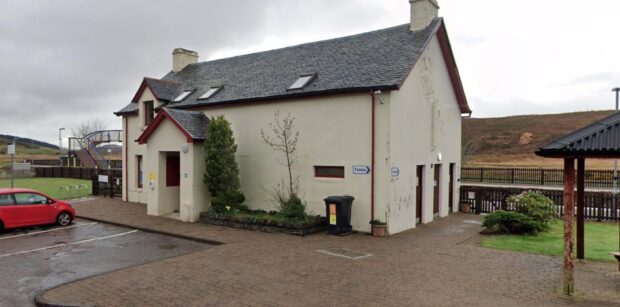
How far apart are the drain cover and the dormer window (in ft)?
20.7

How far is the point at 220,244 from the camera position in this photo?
454 inches

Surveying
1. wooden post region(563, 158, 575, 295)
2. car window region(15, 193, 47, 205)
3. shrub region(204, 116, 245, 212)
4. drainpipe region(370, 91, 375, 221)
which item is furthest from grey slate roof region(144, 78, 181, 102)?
wooden post region(563, 158, 575, 295)

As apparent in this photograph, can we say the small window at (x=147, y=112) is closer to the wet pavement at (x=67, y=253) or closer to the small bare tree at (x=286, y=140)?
the wet pavement at (x=67, y=253)

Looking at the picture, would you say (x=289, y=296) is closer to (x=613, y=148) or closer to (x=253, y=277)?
(x=253, y=277)

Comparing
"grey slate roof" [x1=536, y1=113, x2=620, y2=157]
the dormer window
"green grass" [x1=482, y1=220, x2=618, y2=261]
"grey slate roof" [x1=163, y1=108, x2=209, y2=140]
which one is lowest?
"green grass" [x1=482, y1=220, x2=618, y2=261]

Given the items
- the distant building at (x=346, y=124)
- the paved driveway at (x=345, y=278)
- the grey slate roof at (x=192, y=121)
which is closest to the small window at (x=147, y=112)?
the distant building at (x=346, y=124)

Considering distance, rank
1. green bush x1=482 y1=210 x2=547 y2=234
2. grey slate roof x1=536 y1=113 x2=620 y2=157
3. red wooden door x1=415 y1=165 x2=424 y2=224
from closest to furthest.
A: grey slate roof x1=536 y1=113 x2=620 y2=157
green bush x1=482 y1=210 x2=547 y2=234
red wooden door x1=415 y1=165 x2=424 y2=224

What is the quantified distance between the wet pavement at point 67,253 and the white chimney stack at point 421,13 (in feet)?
36.3

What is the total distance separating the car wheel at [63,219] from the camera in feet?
48.7

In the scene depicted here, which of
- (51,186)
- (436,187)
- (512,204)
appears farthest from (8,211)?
(51,186)

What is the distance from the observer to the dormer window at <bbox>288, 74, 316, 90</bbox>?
1465cm

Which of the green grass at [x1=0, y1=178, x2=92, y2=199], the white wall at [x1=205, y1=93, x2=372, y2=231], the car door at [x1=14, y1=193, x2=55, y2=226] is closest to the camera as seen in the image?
the white wall at [x1=205, y1=93, x2=372, y2=231]

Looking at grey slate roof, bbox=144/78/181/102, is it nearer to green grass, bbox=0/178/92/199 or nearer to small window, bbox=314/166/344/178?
green grass, bbox=0/178/92/199

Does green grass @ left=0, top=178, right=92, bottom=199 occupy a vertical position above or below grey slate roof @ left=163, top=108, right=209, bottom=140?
below
